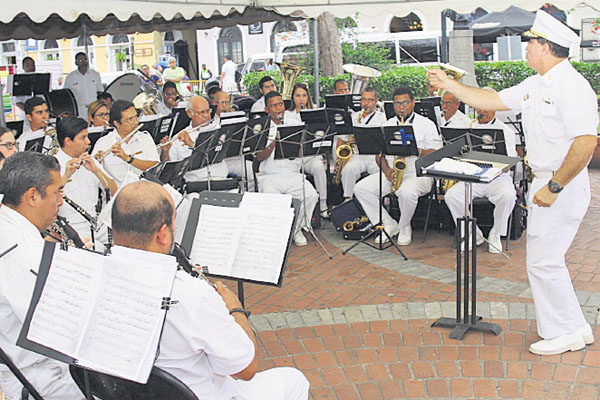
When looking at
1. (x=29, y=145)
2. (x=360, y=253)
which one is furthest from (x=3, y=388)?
(x=360, y=253)

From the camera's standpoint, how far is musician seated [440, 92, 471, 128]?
7.96 meters

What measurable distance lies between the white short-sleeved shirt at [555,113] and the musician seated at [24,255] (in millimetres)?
2831

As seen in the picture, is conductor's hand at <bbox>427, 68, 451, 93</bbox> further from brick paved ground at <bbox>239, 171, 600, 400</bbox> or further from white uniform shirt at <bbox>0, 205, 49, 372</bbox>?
white uniform shirt at <bbox>0, 205, 49, 372</bbox>

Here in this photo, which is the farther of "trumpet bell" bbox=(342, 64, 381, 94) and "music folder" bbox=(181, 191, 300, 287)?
"trumpet bell" bbox=(342, 64, 381, 94)

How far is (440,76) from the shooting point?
4812 mm

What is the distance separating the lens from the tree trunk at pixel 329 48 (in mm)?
16172

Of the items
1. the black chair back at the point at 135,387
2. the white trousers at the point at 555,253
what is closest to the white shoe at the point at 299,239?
the white trousers at the point at 555,253

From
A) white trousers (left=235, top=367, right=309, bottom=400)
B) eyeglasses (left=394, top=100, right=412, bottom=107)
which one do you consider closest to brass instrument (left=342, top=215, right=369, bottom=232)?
eyeglasses (left=394, top=100, right=412, bottom=107)

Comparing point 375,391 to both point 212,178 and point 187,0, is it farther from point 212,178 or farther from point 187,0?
point 187,0

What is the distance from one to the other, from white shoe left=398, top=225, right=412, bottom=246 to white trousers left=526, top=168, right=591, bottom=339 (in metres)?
2.83

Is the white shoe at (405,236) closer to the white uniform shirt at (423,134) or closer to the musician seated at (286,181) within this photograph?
the white uniform shirt at (423,134)

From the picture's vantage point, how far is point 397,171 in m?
7.71

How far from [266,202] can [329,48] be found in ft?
42.7

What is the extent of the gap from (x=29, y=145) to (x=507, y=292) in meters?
4.15
